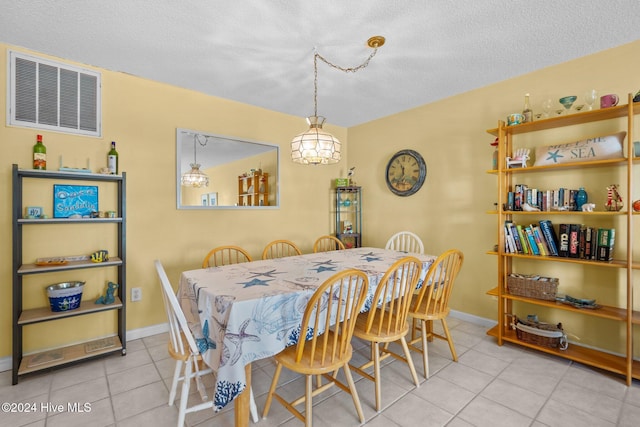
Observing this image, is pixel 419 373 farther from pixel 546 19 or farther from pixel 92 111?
pixel 92 111

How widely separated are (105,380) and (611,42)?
4.47 meters

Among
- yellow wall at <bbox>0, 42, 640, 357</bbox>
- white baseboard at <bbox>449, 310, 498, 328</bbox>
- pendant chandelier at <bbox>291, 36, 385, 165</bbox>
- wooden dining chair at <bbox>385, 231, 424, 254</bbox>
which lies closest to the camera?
pendant chandelier at <bbox>291, 36, 385, 165</bbox>

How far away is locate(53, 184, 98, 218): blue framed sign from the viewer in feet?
7.75

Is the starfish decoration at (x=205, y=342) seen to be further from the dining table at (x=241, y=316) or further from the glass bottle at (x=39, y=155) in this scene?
the glass bottle at (x=39, y=155)

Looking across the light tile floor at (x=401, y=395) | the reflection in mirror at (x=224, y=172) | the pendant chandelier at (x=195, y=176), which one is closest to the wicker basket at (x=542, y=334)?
the light tile floor at (x=401, y=395)

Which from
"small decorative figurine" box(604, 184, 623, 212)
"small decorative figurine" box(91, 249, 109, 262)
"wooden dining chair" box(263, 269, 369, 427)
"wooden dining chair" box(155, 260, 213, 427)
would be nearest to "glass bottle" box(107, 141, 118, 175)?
"small decorative figurine" box(91, 249, 109, 262)

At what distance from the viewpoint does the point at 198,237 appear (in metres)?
3.08

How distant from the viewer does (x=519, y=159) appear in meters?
2.56

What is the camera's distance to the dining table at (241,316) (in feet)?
4.56

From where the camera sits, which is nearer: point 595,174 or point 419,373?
point 419,373

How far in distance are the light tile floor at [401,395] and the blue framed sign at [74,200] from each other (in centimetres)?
120

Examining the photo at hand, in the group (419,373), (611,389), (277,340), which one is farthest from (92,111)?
(611,389)

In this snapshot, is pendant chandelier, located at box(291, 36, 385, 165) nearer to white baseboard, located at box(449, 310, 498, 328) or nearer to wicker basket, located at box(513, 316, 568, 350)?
wicker basket, located at box(513, 316, 568, 350)

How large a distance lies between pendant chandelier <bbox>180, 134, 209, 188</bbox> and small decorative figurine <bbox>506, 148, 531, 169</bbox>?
9.56 feet
